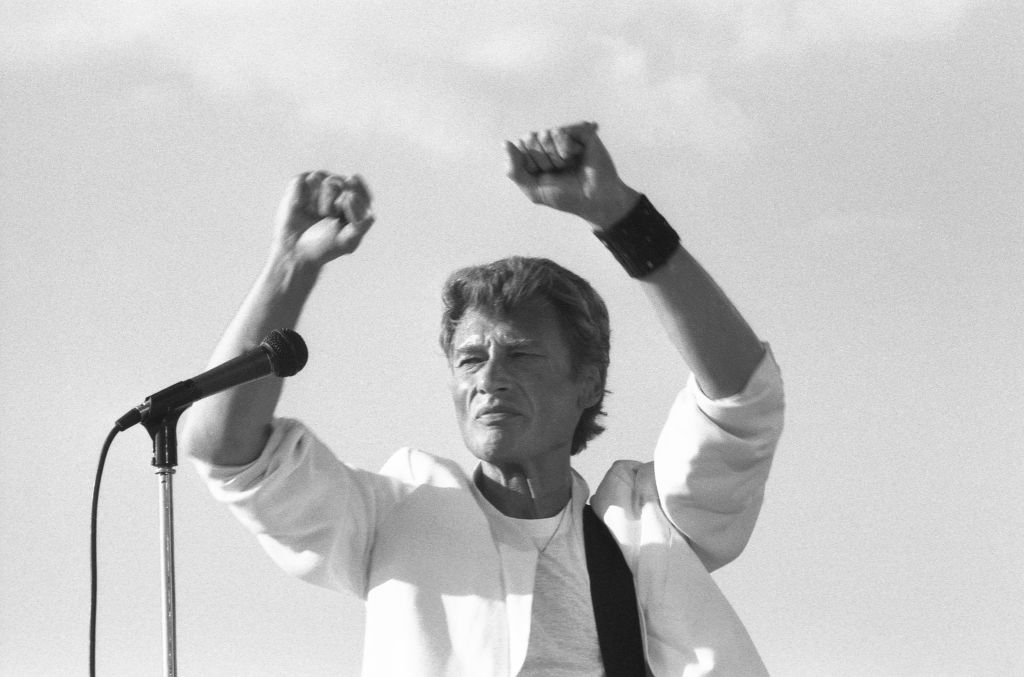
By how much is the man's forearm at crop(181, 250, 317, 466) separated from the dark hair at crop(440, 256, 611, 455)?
0.49m

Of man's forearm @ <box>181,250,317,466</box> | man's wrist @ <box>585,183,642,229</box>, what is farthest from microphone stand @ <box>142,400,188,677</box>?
man's wrist @ <box>585,183,642,229</box>

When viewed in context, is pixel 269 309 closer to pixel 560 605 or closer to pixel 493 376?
pixel 493 376

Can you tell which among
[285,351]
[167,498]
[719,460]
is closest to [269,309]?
[285,351]

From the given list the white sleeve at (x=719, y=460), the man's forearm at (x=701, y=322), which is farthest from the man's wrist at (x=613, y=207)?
the white sleeve at (x=719, y=460)

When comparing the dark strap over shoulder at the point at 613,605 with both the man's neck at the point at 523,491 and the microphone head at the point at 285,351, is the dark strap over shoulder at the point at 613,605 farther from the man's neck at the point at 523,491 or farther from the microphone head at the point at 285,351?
the microphone head at the point at 285,351

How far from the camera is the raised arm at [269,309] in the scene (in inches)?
133

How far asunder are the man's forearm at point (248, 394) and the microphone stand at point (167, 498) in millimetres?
344

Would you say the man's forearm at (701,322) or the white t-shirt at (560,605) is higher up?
the man's forearm at (701,322)

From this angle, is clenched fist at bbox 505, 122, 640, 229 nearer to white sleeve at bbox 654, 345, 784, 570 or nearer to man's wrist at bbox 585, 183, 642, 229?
man's wrist at bbox 585, 183, 642, 229

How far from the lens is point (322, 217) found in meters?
3.56

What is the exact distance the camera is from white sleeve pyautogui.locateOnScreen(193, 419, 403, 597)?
3449 mm

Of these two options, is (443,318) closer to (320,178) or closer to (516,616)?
(320,178)

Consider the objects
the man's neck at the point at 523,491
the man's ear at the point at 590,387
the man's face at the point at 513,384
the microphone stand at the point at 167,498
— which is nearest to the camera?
the microphone stand at the point at 167,498

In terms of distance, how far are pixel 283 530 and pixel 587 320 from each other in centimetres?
90
